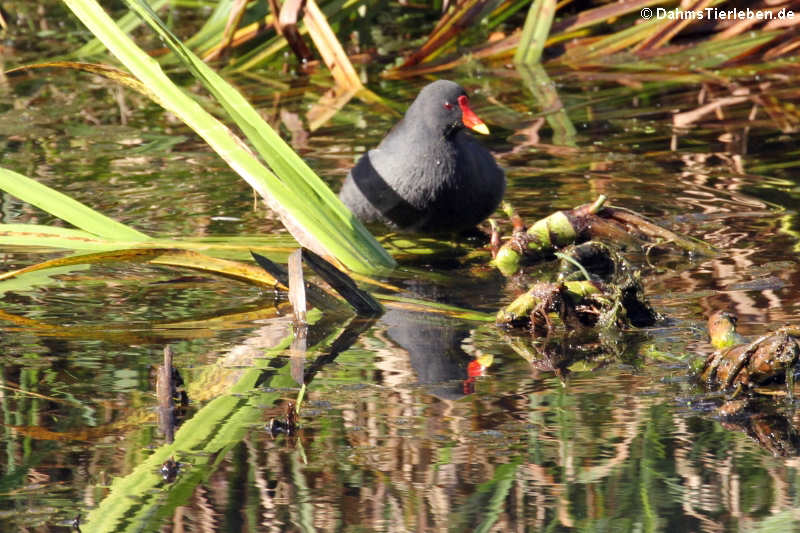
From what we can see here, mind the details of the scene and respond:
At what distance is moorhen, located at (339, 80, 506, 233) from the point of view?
4246 millimetres

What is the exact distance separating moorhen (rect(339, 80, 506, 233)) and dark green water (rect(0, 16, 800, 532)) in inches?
10.0

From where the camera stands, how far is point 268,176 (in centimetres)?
346

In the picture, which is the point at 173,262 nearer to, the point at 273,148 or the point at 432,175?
the point at 273,148

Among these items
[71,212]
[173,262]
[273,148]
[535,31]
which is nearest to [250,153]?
[273,148]

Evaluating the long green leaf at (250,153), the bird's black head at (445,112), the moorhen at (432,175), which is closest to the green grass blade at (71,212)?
the long green leaf at (250,153)

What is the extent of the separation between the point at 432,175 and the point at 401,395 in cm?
167

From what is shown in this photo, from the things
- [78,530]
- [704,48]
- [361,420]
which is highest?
[704,48]

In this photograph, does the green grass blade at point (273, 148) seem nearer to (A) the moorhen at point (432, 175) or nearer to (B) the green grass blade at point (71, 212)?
(B) the green grass blade at point (71, 212)

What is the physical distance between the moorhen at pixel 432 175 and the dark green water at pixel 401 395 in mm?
254

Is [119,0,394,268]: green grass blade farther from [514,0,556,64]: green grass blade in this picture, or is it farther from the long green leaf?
[514,0,556,64]: green grass blade

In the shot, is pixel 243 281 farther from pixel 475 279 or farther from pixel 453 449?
pixel 453 449

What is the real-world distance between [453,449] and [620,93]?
4252 mm

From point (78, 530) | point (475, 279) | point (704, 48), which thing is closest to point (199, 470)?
point (78, 530)

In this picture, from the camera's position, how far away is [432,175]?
14.0 feet
